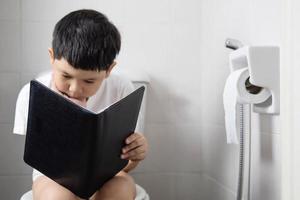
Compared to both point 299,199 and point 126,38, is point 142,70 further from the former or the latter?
point 299,199

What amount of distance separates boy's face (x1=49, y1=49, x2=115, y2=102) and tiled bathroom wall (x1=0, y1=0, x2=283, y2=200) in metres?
0.49

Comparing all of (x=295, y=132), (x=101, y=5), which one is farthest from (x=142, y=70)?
(x=295, y=132)

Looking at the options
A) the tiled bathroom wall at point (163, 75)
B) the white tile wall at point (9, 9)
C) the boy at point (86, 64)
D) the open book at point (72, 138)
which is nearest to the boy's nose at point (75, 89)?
the boy at point (86, 64)

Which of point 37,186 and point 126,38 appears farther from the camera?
point 126,38

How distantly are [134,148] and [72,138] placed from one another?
219 mm

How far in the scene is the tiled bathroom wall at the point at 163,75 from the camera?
1.36 metres

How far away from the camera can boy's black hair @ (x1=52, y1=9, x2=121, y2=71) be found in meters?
0.88

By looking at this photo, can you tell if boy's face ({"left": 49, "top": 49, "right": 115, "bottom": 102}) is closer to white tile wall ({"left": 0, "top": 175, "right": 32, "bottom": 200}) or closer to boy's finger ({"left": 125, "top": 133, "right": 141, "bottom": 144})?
boy's finger ({"left": 125, "top": 133, "right": 141, "bottom": 144})

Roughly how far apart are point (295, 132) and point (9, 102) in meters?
1.12

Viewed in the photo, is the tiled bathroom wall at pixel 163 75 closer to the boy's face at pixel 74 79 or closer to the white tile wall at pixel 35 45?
the white tile wall at pixel 35 45

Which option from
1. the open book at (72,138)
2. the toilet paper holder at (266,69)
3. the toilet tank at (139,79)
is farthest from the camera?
the toilet tank at (139,79)

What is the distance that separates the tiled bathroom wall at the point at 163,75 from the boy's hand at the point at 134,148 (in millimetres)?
416

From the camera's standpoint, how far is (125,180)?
90 centimetres

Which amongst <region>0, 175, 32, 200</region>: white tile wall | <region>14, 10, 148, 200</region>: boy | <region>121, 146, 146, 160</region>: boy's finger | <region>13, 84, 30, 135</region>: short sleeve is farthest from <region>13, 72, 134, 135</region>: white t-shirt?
<region>0, 175, 32, 200</region>: white tile wall
